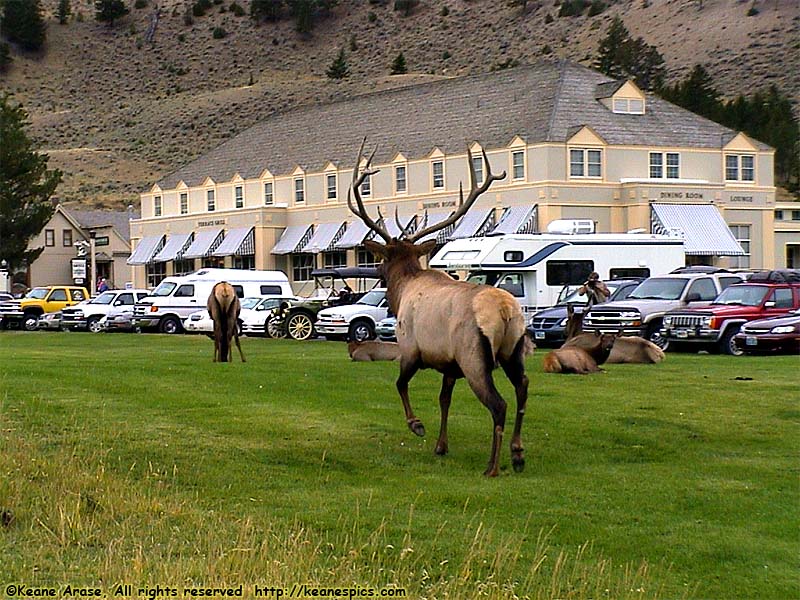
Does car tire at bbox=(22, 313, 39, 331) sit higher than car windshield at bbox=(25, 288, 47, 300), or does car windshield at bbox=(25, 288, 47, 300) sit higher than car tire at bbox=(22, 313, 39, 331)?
car windshield at bbox=(25, 288, 47, 300)

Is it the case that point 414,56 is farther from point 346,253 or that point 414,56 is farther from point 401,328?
point 401,328

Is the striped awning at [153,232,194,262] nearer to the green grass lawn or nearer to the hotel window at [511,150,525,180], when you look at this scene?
the hotel window at [511,150,525,180]

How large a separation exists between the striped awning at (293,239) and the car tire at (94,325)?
74.0ft

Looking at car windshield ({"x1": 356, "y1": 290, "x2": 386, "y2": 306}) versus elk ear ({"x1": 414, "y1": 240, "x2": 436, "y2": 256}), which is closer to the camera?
elk ear ({"x1": 414, "y1": 240, "x2": 436, "y2": 256})

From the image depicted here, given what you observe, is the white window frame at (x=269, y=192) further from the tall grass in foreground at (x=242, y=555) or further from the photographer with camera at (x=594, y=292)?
the tall grass in foreground at (x=242, y=555)

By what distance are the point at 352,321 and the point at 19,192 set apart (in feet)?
102

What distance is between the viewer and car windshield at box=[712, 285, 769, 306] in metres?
29.2

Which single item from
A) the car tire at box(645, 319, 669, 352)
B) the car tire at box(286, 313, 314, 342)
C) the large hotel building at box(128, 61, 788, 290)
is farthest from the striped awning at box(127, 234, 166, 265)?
the car tire at box(645, 319, 669, 352)

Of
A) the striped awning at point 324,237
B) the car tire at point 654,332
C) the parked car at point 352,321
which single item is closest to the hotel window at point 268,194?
the striped awning at point 324,237

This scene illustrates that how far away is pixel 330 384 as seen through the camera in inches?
752

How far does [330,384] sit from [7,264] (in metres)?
49.3

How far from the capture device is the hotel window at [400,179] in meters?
63.9

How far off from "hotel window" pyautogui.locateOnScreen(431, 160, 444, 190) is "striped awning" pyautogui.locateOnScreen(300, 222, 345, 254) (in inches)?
241

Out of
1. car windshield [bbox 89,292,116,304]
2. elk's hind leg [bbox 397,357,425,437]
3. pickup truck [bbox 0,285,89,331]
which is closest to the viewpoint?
elk's hind leg [bbox 397,357,425,437]
